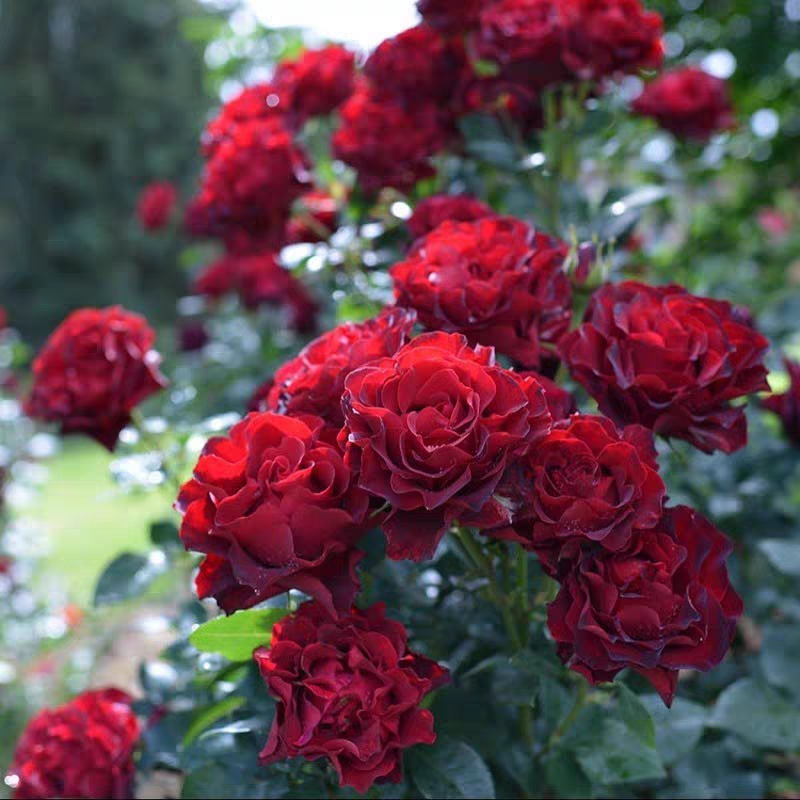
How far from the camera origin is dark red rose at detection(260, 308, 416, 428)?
95 centimetres

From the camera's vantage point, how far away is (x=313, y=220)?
5.99ft

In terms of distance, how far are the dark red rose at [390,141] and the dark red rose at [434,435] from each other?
78 cm

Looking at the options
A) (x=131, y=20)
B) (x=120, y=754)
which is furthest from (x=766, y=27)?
(x=131, y=20)

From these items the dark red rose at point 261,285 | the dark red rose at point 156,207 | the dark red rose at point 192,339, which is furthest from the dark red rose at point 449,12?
the dark red rose at point 156,207

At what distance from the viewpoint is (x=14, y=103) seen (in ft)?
47.4

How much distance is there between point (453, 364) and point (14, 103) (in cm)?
1531

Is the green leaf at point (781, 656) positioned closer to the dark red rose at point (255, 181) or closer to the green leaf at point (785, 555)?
the green leaf at point (785, 555)

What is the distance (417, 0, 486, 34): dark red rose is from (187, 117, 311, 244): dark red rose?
12.3 inches

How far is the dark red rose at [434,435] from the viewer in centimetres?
78

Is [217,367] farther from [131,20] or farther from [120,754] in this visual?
[131,20]

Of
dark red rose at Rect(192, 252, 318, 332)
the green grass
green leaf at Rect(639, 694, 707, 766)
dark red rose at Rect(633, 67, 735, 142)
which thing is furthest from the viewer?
the green grass

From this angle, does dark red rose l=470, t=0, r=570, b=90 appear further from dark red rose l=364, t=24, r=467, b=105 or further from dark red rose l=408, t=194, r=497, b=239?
dark red rose l=408, t=194, r=497, b=239

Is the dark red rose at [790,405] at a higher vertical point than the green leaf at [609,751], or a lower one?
higher

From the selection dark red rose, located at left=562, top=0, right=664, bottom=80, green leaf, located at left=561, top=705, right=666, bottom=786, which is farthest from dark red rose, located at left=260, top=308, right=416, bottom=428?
dark red rose, located at left=562, top=0, right=664, bottom=80
